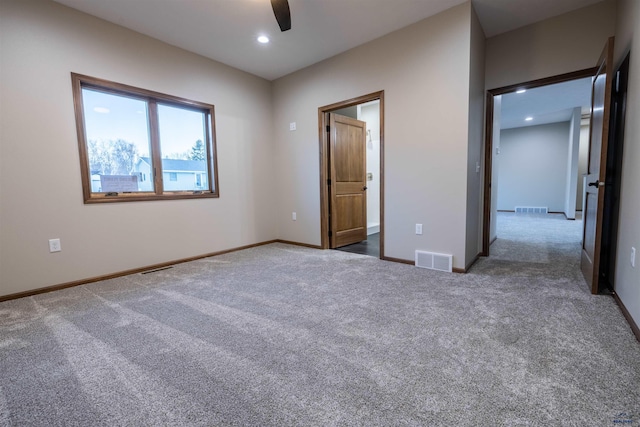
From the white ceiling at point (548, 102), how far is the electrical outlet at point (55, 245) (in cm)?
676

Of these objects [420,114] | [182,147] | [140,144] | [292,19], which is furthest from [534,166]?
[140,144]

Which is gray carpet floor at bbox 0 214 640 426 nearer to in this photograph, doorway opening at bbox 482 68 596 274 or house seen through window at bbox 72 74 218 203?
house seen through window at bbox 72 74 218 203

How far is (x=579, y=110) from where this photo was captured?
21.4ft

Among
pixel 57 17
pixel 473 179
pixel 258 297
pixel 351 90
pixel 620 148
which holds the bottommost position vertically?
pixel 258 297

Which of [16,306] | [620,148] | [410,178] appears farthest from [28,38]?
[620,148]

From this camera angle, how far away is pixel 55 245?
2.64 metres

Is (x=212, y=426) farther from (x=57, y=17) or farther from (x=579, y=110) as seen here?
(x=579, y=110)

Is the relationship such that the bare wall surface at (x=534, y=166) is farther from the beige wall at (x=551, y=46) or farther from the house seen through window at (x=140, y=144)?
the house seen through window at (x=140, y=144)

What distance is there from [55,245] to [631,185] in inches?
187

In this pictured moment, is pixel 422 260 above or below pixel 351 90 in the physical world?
below

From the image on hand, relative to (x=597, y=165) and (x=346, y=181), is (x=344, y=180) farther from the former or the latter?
(x=597, y=165)

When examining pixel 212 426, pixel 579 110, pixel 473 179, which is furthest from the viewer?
pixel 579 110

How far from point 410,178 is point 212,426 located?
9.40 feet

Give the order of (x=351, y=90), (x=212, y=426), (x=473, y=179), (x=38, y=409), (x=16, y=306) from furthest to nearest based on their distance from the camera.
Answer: (x=351, y=90), (x=473, y=179), (x=16, y=306), (x=38, y=409), (x=212, y=426)
